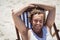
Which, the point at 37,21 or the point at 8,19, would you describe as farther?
the point at 8,19

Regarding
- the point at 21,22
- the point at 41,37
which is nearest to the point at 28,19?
the point at 21,22

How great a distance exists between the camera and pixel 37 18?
1.57 m

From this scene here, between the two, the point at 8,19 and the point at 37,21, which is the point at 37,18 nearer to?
the point at 37,21

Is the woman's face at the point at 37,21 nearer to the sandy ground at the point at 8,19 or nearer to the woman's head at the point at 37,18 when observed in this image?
the woman's head at the point at 37,18

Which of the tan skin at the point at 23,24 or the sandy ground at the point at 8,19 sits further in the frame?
the sandy ground at the point at 8,19

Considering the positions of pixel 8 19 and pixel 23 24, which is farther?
pixel 8 19

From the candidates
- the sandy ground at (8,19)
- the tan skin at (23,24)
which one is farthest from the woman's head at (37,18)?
the sandy ground at (8,19)

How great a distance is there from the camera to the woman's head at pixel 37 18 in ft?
5.16

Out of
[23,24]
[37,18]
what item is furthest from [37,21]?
[23,24]

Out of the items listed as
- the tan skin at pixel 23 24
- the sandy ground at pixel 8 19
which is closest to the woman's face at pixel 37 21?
the tan skin at pixel 23 24

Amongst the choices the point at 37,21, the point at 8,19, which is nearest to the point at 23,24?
the point at 37,21

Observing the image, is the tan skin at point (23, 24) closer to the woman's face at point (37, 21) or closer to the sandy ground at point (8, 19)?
the woman's face at point (37, 21)

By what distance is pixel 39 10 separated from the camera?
5.22ft

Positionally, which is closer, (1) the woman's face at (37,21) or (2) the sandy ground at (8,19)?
(1) the woman's face at (37,21)
